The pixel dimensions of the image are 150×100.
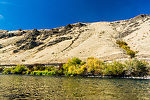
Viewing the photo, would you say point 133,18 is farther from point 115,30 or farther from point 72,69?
point 72,69

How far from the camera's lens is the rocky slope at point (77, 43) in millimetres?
89225

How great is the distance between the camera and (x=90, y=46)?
101 m

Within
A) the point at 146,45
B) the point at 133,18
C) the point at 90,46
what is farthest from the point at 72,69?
the point at 133,18

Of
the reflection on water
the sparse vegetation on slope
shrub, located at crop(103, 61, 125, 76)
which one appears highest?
the sparse vegetation on slope

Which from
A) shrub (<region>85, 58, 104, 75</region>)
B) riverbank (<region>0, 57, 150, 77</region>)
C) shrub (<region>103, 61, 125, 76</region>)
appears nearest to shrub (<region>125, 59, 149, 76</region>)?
riverbank (<region>0, 57, 150, 77</region>)

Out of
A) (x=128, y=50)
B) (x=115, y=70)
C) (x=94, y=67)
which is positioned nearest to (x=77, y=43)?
(x=128, y=50)

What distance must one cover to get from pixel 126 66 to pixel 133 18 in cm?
11188

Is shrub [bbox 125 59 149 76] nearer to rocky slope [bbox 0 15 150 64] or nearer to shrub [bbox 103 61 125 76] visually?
shrub [bbox 103 61 125 76]

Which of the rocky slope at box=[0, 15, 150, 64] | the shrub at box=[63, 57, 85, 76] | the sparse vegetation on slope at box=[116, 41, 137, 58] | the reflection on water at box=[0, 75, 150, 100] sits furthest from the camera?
the rocky slope at box=[0, 15, 150, 64]

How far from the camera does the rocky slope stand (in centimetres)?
8922

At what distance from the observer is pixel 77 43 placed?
117375 millimetres

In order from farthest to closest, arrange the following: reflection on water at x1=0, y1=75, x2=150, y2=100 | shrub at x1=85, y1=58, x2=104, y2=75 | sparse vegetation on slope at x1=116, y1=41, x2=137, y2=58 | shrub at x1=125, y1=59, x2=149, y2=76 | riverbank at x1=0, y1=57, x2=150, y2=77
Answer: sparse vegetation on slope at x1=116, y1=41, x2=137, y2=58 → shrub at x1=85, y1=58, x2=104, y2=75 → riverbank at x1=0, y1=57, x2=150, y2=77 → shrub at x1=125, y1=59, x2=149, y2=76 → reflection on water at x1=0, y1=75, x2=150, y2=100

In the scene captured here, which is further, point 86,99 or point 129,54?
point 129,54

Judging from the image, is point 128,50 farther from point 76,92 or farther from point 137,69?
point 76,92
